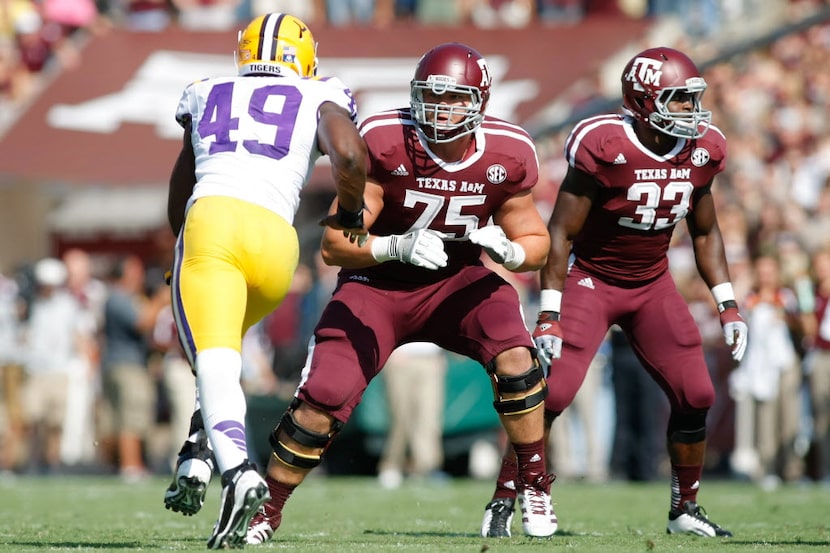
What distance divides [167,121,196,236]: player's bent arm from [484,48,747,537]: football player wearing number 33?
65.1 inches

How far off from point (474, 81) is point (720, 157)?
4.33 ft

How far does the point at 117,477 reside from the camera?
12.9m

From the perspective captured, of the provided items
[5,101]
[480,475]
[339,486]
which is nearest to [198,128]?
[339,486]

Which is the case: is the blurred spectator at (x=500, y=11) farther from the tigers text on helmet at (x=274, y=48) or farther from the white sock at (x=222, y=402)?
the white sock at (x=222, y=402)

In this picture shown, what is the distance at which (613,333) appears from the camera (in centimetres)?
1177

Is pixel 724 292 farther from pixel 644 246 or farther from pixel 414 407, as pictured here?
pixel 414 407

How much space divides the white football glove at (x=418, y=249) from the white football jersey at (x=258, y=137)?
423mm

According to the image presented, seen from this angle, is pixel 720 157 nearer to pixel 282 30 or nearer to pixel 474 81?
pixel 474 81

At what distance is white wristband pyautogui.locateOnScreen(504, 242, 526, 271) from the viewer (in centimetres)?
579

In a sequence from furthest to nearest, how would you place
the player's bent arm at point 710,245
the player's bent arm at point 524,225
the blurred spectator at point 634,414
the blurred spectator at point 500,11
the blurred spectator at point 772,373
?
the blurred spectator at point 500,11 → the blurred spectator at point 634,414 → the blurred spectator at point 772,373 → the player's bent arm at point 710,245 → the player's bent arm at point 524,225

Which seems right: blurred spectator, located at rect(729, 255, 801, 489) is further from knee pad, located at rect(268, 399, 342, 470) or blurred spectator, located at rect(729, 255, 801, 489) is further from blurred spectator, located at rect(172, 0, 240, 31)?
blurred spectator, located at rect(172, 0, 240, 31)

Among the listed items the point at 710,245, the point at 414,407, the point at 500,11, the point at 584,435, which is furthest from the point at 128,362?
the point at 710,245

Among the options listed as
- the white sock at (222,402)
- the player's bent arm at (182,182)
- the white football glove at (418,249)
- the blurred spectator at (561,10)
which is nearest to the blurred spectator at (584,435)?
the blurred spectator at (561,10)

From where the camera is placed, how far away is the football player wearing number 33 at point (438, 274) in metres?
5.71
